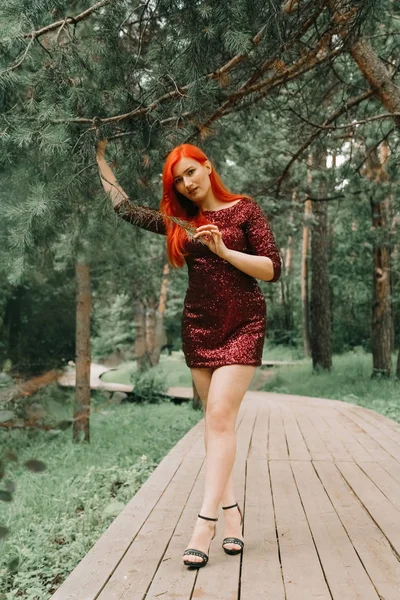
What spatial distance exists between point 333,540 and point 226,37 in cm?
265

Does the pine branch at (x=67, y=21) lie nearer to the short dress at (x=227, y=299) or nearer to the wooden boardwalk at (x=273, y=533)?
the short dress at (x=227, y=299)

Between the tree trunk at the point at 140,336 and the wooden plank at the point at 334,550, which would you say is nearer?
the wooden plank at the point at 334,550

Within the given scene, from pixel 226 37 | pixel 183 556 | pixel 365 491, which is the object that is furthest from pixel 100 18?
pixel 365 491

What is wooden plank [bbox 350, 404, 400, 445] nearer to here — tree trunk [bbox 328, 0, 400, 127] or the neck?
tree trunk [bbox 328, 0, 400, 127]

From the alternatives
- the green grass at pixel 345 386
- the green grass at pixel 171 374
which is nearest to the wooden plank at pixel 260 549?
the green grass at pixel 345 386

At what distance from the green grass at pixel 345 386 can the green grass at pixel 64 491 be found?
3.38 meters

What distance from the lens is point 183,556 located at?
2.85 m

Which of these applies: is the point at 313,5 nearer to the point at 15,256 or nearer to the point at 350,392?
the point at 15,256

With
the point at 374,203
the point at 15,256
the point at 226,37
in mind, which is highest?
the point at 374,203

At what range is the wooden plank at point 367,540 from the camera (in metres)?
2.62

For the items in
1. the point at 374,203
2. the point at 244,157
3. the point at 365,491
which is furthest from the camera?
the point at 374,203

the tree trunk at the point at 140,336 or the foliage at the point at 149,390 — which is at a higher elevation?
the tree trunk at the point at 140,336

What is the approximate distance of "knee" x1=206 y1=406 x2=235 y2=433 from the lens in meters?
3.00

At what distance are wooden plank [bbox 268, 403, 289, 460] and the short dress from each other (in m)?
2.86
